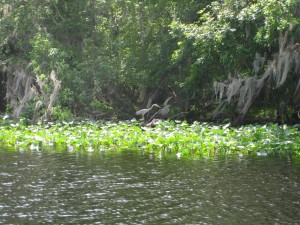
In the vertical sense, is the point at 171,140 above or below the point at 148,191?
above

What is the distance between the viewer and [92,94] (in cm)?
2372

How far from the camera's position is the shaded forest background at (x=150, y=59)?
1831 cm

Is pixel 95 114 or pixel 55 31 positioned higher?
pixel 55 31

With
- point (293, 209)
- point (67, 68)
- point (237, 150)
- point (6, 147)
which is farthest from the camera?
point (67, 68)

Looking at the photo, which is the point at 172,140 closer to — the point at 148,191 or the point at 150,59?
the point at 148,191

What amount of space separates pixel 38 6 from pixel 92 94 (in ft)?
14.5

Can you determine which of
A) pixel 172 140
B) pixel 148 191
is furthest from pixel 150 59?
pixel 148 191

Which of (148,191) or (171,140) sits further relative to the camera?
(171,140)

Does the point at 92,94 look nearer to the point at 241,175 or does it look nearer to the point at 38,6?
the point at 38,6

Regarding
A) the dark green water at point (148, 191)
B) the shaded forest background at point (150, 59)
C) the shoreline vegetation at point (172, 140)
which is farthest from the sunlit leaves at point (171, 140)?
the shaded forest background at point (150, 59)

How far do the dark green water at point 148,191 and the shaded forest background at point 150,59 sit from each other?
6.41m

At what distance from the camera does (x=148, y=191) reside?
9.34m

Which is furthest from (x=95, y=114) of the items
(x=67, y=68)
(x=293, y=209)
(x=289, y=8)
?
(x=293, y=209)

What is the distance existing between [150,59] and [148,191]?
13964 millimetres
